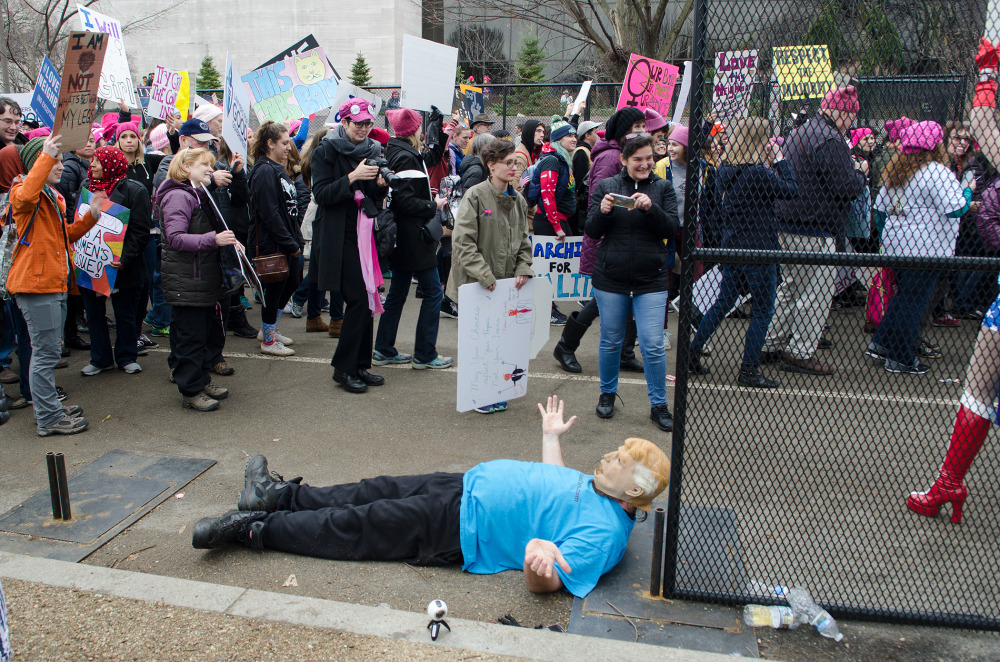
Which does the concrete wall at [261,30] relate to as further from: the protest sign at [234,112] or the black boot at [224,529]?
the black boot at [224,529]

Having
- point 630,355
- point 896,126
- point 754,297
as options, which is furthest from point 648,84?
point 896,126

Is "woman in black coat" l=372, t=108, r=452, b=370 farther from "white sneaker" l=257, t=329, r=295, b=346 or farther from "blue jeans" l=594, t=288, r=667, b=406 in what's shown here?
"blue jeans" l=594, t=288, r=667, b=406

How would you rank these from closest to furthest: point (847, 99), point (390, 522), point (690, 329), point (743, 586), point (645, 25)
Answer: point (847, 99)
point (690, 329)
point (743, 586)
point (390, 522)
point (645, 25)

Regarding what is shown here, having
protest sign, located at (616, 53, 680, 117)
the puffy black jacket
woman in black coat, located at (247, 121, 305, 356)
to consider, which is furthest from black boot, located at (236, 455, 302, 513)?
protest sign, located at (616, 53, 680, 117)

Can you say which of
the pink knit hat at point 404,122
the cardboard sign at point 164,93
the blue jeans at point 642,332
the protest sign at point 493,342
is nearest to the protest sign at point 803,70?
the blue jeans at point 642,332

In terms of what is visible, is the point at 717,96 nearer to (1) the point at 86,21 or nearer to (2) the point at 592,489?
(2) the point at 592,489

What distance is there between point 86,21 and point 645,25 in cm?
1162

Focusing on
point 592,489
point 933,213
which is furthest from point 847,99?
point 592,489

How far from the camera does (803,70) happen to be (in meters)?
2.52

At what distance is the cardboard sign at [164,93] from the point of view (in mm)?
9086

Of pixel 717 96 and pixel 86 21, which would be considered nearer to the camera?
pixel 717 96

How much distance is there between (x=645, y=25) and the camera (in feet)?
54.7

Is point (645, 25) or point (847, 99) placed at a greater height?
→ point (645, 25)

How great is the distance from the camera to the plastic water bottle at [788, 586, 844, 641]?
289 cm
